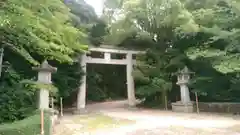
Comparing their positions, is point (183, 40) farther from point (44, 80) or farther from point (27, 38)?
point (27, 38)

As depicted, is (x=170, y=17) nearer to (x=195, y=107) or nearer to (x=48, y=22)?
(x=195, y=107)

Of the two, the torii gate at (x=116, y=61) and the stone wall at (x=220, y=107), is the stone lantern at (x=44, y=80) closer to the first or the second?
the torii gate at (x=116, y=61)

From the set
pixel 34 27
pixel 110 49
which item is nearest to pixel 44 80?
pixel 34 27

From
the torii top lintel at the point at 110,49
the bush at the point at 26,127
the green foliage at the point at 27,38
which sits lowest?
the bush at the point at 26,127

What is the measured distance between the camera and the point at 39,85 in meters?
6.92

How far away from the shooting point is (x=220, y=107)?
445 inches

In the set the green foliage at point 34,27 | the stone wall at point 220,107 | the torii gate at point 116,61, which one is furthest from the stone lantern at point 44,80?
the stone wall at point 220,107

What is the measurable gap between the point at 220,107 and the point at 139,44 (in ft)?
22.2

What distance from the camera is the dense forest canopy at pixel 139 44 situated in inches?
264

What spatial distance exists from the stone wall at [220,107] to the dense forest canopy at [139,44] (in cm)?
58

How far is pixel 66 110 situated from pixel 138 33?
6527 millimetres

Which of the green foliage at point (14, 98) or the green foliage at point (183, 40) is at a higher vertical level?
the green foliage at point (183, 40)

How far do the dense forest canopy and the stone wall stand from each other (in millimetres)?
582

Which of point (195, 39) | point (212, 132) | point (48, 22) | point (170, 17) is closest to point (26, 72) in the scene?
point (48, 22)
